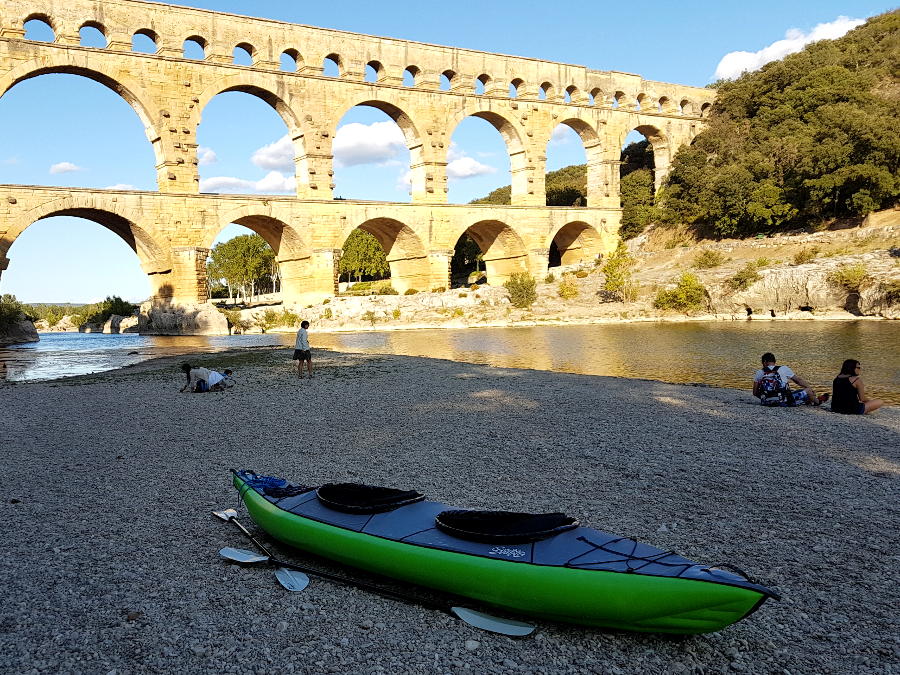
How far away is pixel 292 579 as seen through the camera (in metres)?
4.30

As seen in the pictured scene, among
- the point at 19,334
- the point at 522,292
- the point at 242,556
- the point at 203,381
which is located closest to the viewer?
the point at 242,556

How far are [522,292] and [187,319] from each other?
18.5 m

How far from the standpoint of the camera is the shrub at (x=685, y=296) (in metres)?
36.6

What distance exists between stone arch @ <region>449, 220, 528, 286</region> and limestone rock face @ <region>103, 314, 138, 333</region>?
22.5 meters

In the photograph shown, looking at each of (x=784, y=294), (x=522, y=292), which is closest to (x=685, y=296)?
(x=784, y=294)

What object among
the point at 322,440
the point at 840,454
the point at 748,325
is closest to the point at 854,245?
the point at 748,325

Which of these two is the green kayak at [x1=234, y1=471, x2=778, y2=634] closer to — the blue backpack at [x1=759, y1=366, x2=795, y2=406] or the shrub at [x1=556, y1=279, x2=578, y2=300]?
the blue backpack at [x1=759, y1=366, x2=795, y2=406]

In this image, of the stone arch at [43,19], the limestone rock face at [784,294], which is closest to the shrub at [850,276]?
the limestone rock face at [784,294]

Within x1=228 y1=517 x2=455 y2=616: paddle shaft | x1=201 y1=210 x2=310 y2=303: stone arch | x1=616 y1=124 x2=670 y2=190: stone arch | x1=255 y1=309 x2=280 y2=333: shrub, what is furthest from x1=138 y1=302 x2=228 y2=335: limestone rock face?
x1=616 y1=124 x2=670 y2=190: stone arch

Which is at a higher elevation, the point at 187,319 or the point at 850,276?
the point at 850,276

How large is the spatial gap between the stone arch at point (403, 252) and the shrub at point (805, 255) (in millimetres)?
20890

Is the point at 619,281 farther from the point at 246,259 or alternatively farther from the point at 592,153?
the point at 246,259

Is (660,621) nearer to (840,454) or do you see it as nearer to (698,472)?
(698,472)

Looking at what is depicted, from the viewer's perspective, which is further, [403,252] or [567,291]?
[403,252]
